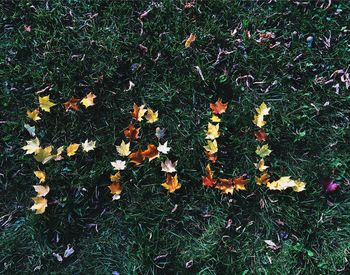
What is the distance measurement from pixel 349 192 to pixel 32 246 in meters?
2.14

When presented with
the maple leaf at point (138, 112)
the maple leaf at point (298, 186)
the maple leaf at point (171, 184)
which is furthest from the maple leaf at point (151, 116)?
the maple leaf at point (298, 186)

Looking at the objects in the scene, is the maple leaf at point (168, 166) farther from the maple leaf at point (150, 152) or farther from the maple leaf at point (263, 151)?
the maple leaf at point (263, 151)

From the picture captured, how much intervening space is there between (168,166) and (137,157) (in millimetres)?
217

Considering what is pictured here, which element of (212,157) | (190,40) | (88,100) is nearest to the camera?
(212,157)

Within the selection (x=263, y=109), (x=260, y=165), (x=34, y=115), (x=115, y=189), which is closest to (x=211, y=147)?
(x=260, y=165)

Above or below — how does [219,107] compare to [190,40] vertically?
below

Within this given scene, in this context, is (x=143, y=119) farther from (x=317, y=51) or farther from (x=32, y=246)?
(x=317, y=51)

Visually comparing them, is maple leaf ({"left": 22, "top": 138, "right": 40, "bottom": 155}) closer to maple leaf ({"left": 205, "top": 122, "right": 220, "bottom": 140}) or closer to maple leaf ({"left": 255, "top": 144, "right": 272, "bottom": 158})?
maple leaf ({"left": 205, "top": 122, "right": 220, "bottom": 140})

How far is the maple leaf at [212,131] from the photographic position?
115 inches

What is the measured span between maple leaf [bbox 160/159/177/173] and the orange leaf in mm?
146

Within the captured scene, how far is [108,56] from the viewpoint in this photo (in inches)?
120

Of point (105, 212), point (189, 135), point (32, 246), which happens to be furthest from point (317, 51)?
point (32, 246)

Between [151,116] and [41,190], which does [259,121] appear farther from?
[41,190]

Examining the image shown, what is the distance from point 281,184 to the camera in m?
2.86
